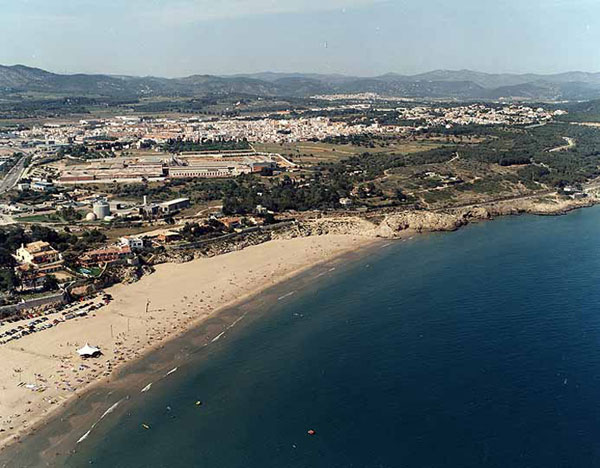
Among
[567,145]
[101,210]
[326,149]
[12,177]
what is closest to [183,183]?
[101,210]

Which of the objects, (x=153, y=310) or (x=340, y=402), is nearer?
(x=340, y=402)

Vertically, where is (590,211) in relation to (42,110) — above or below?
below

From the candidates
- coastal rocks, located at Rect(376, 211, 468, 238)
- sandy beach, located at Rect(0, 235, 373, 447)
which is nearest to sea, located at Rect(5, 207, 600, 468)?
sandy beach, located at Rect(0, 235, 373, 447)

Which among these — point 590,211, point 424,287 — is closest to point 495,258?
point 424,287

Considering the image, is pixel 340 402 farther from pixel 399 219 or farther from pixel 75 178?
pixel 75 178

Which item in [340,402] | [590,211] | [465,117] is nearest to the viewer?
[340,402]

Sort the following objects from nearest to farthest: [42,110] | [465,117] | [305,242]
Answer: [305,242], [465,117], [42,110]

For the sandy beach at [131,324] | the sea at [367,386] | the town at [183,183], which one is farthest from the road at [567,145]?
the sandy beach at [131,324]

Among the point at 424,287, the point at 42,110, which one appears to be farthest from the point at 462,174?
the point at 42,110

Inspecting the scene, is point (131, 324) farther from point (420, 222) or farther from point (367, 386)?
point (420, 222)
